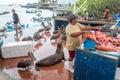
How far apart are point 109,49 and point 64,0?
27.3m

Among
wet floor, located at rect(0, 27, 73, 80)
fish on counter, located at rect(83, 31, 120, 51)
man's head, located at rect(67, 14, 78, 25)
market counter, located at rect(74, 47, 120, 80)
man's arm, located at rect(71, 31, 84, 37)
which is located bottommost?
wet floor, located at rect(0, 27, 73, 80)

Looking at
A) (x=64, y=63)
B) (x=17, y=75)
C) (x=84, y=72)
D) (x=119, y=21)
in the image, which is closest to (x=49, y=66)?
(x=64, y=63)

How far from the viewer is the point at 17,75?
19.9 ft

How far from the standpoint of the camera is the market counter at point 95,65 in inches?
154

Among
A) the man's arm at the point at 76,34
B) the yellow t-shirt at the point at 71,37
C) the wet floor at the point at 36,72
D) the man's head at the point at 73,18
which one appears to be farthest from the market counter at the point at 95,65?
the wet floor at the point at 36,72

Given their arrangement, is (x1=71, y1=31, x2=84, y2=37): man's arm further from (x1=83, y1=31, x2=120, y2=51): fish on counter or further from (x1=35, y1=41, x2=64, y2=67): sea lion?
(x1=35, y1=41, x2=64, y2=67): sea lion

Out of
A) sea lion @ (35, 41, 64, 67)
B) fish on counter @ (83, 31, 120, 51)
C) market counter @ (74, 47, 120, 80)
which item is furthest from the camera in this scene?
sea lion @ (35, 41, 64, 67)

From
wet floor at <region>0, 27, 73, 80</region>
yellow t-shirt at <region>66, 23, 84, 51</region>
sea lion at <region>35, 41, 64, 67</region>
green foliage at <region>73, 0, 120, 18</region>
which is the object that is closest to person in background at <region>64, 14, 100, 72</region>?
yellow t-shirt at <region>66, 23, 84, 51</region>

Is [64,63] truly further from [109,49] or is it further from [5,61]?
[109,49]

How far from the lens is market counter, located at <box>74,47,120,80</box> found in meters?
3.91

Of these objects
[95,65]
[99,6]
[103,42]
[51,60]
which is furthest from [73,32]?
[99,6]

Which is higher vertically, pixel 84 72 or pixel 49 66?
pixel 84 72

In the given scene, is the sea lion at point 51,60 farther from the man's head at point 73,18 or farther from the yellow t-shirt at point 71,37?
the man's head at point 73,18

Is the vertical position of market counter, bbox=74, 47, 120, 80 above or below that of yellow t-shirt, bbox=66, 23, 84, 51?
below
